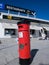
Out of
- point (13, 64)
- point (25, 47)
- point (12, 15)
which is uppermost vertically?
point (12, 15)

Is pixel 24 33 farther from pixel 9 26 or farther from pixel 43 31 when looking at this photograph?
pixel 43 31

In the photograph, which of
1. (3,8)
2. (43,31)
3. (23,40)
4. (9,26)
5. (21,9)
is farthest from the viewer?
(21,9)

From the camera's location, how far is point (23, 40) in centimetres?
649

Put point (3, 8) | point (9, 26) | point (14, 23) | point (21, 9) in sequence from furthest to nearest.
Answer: point (21, 9)
point (3, 8)
point (14, 23)
point (9, 26)

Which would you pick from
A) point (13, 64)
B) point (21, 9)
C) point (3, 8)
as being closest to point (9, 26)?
point (3, 8)

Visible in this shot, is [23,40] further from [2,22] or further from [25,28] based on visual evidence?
[2,22]

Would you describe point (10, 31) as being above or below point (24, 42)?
above

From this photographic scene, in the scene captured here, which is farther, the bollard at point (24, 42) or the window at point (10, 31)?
the window at point (10, 31)

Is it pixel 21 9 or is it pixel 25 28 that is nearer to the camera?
pixel 25 28

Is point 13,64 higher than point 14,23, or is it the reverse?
point 14,23

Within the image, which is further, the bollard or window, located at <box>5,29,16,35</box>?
window, located at <box>5,29,16,35</box>

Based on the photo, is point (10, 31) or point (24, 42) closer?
point (24, 42)

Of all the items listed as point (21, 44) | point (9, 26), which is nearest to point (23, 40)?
point (21, 44)

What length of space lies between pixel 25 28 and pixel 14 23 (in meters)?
27.7
